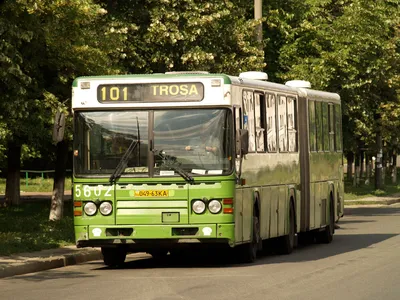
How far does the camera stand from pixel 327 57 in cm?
4828

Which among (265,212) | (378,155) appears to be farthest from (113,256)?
(378,155)

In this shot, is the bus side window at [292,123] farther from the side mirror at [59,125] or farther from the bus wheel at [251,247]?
the side mirror at [59,125]

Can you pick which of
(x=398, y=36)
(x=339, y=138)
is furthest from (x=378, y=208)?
(x=339, y=138)

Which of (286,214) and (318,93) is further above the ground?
(318,93)

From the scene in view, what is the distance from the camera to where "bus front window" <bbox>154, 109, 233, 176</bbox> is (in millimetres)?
18438

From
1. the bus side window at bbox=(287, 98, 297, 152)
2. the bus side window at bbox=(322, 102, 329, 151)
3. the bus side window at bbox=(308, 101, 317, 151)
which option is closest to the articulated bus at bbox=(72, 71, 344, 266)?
the bus side window at bbox=(287, 98, 297, 152)

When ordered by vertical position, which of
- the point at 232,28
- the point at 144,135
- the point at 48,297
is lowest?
the point at 48,297

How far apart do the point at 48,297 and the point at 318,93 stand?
1304 cm

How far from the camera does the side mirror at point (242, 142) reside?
60.5 feet

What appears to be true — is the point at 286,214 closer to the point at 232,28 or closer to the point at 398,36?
the point at 232,28

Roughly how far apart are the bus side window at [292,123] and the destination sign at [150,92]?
4829 millimetres

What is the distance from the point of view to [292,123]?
2356 centimetres

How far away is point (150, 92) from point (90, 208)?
1.97 metres

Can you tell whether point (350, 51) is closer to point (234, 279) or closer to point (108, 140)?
point (108, 140)
